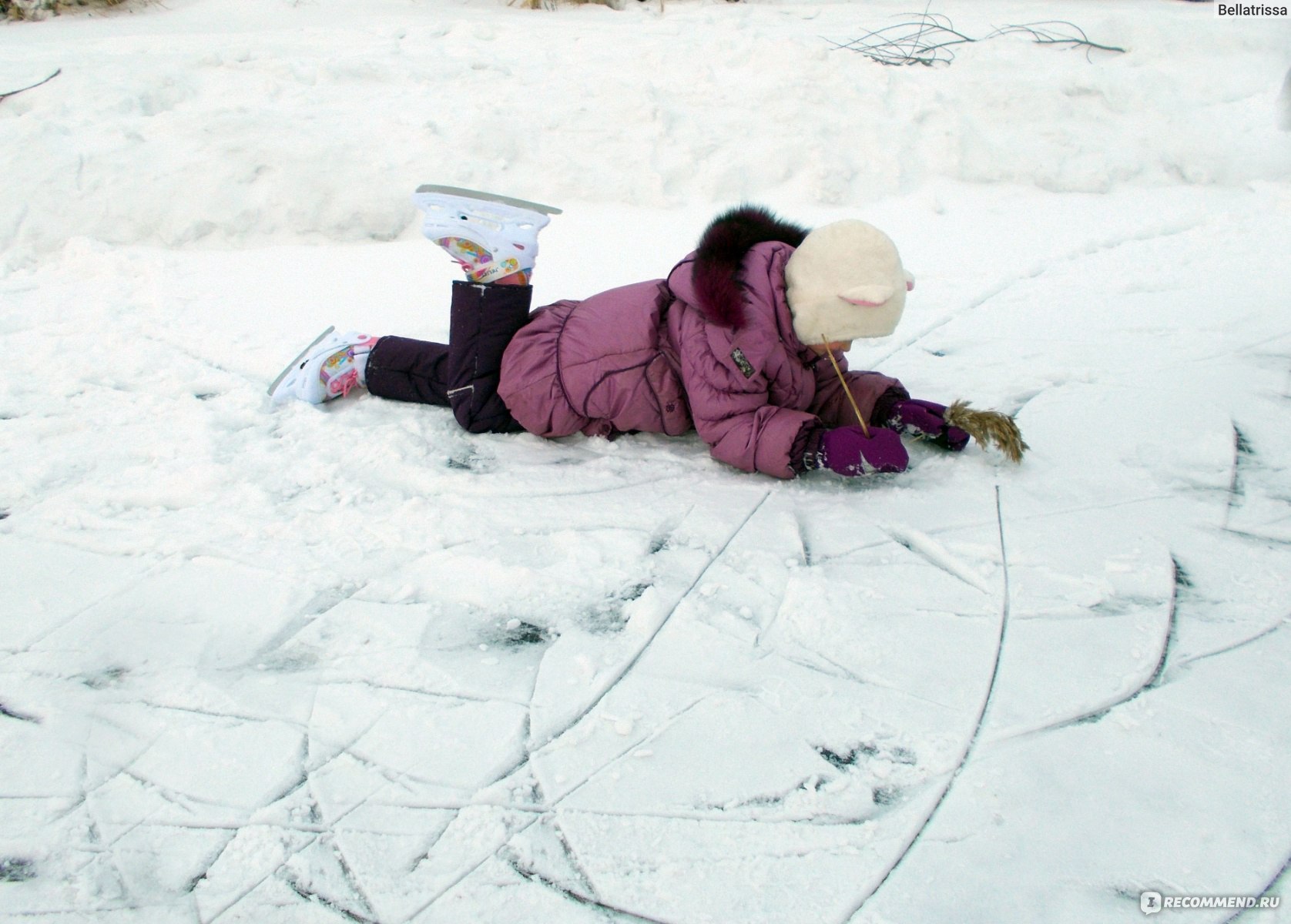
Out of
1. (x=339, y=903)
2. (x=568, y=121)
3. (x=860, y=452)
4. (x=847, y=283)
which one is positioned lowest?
(x=339, y=903)

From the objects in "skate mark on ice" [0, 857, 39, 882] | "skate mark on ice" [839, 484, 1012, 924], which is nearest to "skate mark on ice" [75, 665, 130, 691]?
"skate mark on ice" [0, 857, 39, 882]

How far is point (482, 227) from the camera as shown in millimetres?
2381


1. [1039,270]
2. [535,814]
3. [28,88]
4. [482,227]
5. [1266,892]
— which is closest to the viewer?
[1266,892]

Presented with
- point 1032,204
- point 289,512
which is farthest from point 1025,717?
point 1032,204

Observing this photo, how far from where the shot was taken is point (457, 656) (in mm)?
1589

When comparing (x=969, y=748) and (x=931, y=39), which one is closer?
(x=969, y=748)

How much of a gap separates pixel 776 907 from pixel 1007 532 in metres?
1.10

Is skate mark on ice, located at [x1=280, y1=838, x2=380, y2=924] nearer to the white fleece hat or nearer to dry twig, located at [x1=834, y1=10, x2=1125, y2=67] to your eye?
the white fleece hat

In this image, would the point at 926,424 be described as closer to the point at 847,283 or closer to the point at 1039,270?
the point at 847,283

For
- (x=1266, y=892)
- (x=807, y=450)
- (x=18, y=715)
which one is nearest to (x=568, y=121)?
(x=807, y=450)

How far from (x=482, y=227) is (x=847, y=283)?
3.13 feet

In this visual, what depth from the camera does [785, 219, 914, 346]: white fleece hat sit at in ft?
6.68

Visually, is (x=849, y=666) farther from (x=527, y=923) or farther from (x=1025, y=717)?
(x=527, y=923)

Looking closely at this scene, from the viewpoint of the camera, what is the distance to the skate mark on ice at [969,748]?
117 centimetres
